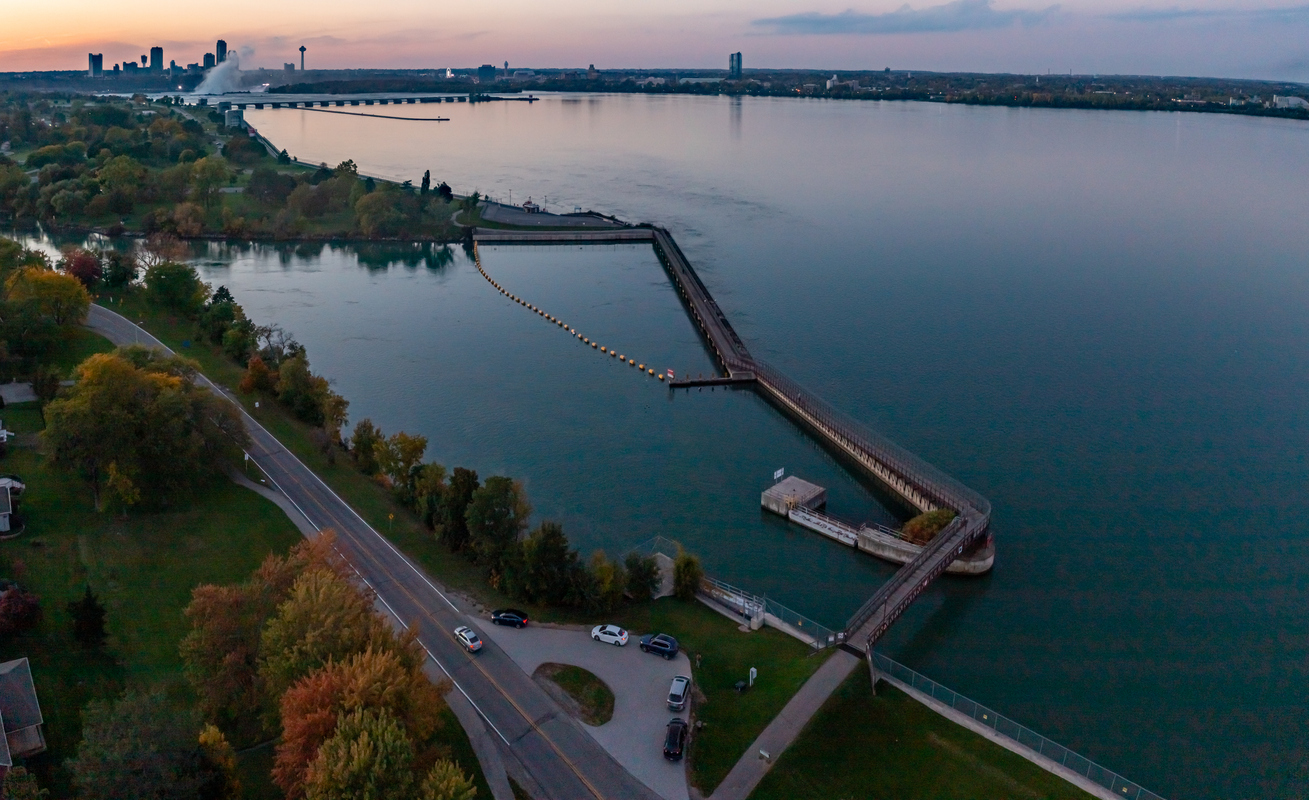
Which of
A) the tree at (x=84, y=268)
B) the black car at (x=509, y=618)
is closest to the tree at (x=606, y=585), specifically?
the black car at (x=509, y=618)

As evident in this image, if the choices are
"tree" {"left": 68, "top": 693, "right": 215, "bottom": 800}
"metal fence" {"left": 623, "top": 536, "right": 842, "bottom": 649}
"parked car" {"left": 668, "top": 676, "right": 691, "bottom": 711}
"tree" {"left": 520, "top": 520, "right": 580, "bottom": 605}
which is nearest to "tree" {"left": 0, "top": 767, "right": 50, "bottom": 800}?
"tree" {"left": 68, "top": 693, "right": 215, "bottom": 800}

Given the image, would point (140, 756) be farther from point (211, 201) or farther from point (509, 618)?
point (211, 201)

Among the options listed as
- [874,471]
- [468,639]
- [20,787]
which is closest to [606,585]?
[468,639]

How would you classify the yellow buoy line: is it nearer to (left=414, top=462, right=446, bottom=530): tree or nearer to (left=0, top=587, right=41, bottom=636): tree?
(left=414, top=462, right=446, bottom=530): tree

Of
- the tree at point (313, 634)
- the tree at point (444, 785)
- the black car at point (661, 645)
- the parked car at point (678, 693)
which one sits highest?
the tree at point (313, 634)

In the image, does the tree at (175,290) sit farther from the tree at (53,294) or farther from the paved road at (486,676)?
the paved road at (486,676)
